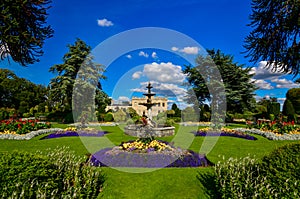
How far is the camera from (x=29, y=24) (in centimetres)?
857

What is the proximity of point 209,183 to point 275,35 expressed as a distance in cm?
671

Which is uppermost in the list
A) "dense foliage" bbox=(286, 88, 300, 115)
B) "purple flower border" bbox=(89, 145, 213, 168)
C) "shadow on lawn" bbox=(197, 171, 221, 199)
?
"dense foliage" bbox=(286, 88, 300, 115)

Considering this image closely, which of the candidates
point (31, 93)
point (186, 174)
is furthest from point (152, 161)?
point (31, 93)

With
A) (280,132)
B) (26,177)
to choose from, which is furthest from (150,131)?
(26,177)

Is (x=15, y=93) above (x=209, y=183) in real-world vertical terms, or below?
above

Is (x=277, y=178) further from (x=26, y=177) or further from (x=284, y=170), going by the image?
(x=26, y=177)

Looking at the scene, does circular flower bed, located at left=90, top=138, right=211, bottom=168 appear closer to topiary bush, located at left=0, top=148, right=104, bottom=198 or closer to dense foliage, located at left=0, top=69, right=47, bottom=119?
topiary bush, located at left=0, top=148, right=104, bottom=198

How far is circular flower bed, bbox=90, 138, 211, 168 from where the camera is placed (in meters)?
6.52

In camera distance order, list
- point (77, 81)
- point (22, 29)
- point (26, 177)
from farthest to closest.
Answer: point (77, 81) → point (22, 29) → point (26, 177)

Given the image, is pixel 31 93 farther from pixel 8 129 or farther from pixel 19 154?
pixel 19 154

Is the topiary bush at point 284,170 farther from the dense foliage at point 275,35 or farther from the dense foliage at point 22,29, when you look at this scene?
the dense foliage at point 22,29

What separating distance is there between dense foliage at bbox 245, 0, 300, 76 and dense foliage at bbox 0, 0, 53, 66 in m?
9.08

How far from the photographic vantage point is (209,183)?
5.07 metres

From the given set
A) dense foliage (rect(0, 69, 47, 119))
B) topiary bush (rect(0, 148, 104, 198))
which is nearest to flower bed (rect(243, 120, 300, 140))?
topiary bush (rect(0, 148, 104, 198))
